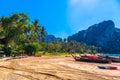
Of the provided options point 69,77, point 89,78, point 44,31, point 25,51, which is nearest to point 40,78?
point 69,77

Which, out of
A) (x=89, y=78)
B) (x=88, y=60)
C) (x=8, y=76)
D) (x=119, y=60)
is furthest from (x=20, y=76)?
(x=119, y=60)

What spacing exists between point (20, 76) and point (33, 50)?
6628cm

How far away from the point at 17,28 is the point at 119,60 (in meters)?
39.2

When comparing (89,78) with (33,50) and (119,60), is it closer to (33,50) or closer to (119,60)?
(119,60)

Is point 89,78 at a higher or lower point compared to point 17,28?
lower

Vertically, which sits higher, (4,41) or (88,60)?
(4,41)

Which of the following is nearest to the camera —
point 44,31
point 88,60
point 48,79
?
point 48,79

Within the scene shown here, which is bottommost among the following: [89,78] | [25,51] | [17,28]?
[89,78]

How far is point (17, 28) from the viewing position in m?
85.4

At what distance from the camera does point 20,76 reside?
26.6 m

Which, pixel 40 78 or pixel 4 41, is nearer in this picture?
pixel 40 78

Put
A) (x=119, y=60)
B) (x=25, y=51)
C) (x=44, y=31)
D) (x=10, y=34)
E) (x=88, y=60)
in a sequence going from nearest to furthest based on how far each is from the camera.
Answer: (x=88, y=60) < (x=119, y=60) < (x=10, y=34) < (x=25, y=51) < (x=44, y=31)

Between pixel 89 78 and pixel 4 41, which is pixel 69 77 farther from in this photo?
pixel 4 41

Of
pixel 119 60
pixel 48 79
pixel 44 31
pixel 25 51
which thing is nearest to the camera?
pixel 48 79
